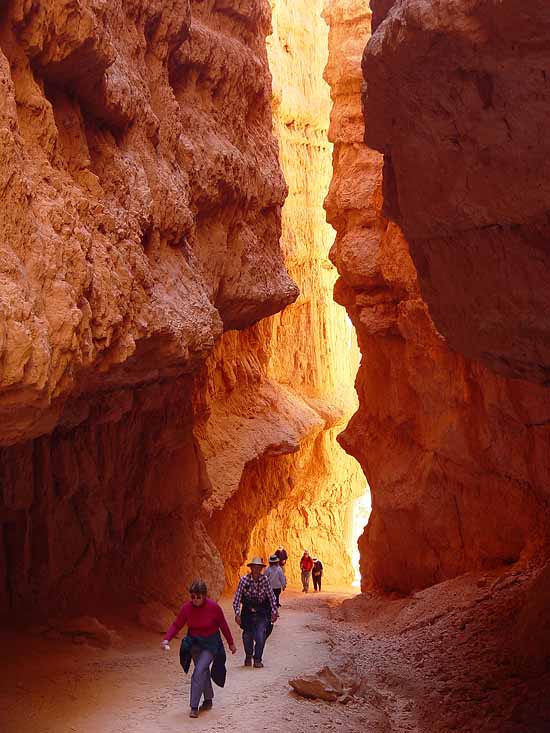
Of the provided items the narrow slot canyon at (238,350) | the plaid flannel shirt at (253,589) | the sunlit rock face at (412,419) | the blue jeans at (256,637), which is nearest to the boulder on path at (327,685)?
the narrow slot canyon at (238,350)

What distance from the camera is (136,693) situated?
7.02 m

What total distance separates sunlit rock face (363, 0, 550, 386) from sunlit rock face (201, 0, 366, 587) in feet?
30.2

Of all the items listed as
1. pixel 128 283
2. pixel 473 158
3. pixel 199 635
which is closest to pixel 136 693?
pixel 199 635

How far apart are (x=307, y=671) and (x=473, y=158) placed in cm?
479

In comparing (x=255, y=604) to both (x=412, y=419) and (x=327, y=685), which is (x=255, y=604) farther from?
(x=412, y=419)

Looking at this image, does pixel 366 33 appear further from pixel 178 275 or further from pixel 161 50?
pixel 178 275

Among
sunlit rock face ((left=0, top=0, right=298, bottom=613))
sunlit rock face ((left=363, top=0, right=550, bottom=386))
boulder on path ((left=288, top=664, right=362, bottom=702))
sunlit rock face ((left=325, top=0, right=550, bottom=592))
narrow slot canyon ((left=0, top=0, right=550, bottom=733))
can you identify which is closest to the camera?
sunlit rock face ((left=0, top=0, right=298, bottom=613))

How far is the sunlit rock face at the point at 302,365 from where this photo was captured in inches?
680

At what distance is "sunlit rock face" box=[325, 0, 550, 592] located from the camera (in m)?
12.4

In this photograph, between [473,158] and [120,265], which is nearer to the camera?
[120,265]

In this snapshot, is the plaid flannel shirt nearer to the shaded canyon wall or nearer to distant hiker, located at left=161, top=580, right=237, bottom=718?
distant hiker, located at left=161, top=580, right=237, bottom=718

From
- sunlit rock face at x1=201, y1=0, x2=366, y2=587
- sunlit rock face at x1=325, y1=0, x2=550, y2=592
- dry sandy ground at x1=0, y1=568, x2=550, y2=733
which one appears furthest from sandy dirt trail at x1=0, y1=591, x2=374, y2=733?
sunlit rock face at x1=201, y1=0, x2=366, y2=587

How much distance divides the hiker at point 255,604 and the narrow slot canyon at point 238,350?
1.42ft

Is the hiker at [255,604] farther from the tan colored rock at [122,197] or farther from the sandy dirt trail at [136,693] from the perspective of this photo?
the tan colored rock at [122,197]
